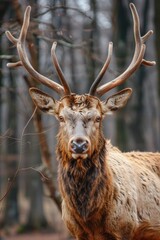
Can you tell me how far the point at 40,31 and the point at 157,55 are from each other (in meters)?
6.67

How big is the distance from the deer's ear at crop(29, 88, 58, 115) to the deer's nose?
1.21 meters

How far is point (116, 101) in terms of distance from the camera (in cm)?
969

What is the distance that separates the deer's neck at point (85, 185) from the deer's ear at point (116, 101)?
0.75 meters

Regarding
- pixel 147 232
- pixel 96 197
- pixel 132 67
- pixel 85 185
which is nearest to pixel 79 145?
pixel 85 185

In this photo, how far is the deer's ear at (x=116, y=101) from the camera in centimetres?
956

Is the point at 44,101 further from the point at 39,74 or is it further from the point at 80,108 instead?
the point at 80,108

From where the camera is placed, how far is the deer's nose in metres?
8.36

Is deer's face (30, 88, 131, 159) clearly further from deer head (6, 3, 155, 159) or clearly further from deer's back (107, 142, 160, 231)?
deer's back (107, 142, 160, 231)

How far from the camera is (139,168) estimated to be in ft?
33.8

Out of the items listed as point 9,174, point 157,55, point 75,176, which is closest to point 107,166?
point 75,176

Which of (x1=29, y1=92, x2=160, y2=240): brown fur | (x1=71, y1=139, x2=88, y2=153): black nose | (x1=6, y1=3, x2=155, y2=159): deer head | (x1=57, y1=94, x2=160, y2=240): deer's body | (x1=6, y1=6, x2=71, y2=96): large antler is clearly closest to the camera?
(x1=71, y1=139, x2=88, y2=153): black nose

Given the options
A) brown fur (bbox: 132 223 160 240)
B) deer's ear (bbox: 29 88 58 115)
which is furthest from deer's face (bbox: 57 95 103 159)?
brown fur (bbox: 132 223 160 240)

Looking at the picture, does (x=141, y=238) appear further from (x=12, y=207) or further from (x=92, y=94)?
(x=12, y=207)

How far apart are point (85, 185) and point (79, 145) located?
856 millimetres
